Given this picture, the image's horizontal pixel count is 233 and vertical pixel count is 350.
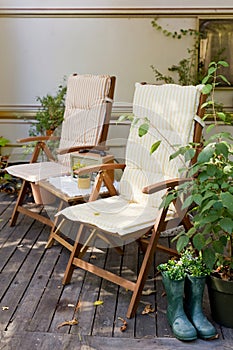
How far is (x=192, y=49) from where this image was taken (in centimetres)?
465

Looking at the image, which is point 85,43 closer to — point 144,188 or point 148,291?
point 144,188

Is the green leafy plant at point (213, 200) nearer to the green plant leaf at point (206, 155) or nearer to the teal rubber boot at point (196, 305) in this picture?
the green plant leaf at point (206, 155)

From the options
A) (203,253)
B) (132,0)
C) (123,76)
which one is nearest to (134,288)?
(203,253)

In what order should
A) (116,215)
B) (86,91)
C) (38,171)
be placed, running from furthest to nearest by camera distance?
(86,91)
(38,171)
(116,215)

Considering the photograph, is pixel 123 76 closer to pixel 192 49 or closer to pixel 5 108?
pixel 192 49

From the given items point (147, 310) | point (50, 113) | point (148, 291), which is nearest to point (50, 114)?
point (50, 113)

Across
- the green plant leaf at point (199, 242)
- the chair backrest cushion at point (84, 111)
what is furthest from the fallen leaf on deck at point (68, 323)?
the chair backrest cushion at point (84, 111)

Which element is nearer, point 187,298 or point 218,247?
point 218,247

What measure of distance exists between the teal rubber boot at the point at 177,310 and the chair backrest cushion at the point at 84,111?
1.63 meters

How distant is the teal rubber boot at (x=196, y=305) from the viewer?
2082 millimetres

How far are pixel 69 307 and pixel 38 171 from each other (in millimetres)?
1309

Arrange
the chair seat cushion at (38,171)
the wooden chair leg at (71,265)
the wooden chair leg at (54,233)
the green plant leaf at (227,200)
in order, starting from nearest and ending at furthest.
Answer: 1. the green plant leaf at (227,200)
2. the wooden chair leg at (71,265)
3. the wooden chair leg at (54,233)
4. the chair seat cushion at (38,171)

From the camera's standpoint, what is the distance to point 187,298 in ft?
7.20

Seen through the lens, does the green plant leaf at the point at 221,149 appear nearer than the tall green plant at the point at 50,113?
Yes
